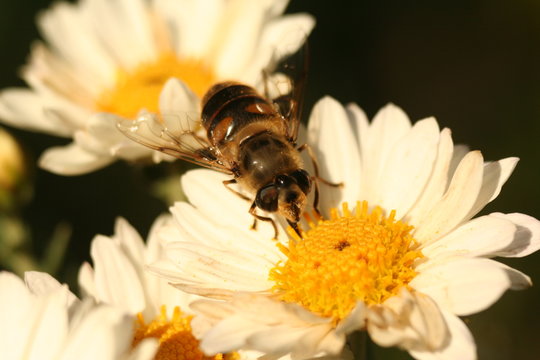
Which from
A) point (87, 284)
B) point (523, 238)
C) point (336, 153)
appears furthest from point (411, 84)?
point (87, 284)

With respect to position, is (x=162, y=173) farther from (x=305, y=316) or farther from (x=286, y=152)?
(x=305, y=316)

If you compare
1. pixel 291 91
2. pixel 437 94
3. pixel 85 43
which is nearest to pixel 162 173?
pixel 291 91

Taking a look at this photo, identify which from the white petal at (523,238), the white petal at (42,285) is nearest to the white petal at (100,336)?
the white petal at (42,285)

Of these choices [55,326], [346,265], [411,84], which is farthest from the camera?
[411,84]

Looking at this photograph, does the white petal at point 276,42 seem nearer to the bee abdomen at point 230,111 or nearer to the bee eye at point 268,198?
the bee abdomen at point 230,111

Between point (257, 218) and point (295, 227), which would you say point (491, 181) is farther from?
point (257, 218)

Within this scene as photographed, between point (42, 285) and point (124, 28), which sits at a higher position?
point (124, 28)
